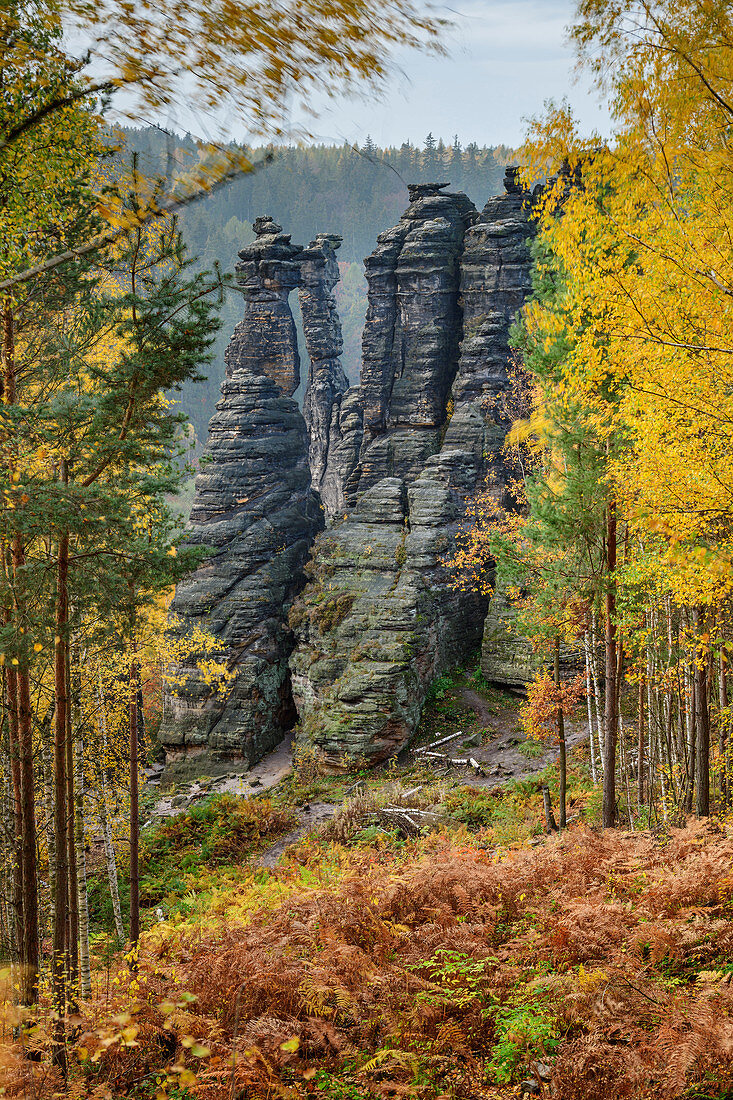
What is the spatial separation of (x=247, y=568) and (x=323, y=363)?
51.0 feet

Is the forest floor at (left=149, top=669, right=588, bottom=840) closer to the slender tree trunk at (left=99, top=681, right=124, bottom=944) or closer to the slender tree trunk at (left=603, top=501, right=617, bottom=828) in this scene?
the slender tree trunk at (left=99, top=681, right=124, bottom=944)

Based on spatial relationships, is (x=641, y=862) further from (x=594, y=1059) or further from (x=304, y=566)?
(x=304, y=566)

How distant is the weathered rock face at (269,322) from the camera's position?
102 ft

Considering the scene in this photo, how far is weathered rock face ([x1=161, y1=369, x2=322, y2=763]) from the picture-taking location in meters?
23.6

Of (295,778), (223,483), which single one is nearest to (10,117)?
(295,778)

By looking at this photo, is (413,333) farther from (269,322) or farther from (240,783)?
(240,783)

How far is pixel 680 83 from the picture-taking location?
4141 mm

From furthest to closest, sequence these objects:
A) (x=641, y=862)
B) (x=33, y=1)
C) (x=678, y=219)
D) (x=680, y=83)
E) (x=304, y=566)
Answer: (x=304, y=566), (x=641, y=862), (x=678, y=219), (x=680, y=83), (x=33, y=1)

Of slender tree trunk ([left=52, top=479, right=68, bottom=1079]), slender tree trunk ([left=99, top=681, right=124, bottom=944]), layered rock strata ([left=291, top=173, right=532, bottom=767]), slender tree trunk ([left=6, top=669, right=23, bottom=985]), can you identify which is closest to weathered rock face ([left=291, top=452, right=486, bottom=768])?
layered rock strata ([left=291, top=173, right=532, bottom=767])

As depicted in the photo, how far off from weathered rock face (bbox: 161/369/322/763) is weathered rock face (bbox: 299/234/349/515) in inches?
203

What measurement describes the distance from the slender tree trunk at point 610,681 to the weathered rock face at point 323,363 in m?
24.1

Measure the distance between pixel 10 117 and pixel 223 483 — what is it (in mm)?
25160

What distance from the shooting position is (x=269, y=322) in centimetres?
3116

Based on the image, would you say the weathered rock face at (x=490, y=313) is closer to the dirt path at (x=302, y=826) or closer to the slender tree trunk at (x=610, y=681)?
the dirt path at (x=302, y=826)
